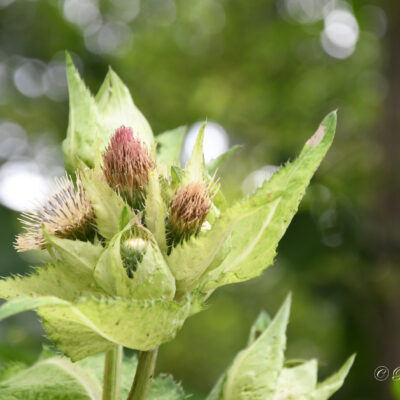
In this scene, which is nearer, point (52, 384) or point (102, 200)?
point (102, 200)

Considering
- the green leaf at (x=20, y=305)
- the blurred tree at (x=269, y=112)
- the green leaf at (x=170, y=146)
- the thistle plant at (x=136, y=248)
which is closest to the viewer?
the green leaf at (x=20, y=305)

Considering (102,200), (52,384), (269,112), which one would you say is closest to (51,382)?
(52,384)

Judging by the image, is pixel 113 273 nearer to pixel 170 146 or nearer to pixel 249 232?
pixel 249 232

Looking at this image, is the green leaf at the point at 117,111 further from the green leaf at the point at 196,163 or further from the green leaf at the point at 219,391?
the green leaf at the point at 219,391

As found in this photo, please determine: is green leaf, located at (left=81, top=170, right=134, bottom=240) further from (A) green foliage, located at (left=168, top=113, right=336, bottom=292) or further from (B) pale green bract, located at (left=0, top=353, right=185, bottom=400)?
(B) pale green bract, located at (left=0, top=353, right=185, bottom=400)

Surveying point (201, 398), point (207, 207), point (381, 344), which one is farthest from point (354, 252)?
point (207, 207)

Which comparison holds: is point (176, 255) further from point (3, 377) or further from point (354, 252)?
point (354, 252)

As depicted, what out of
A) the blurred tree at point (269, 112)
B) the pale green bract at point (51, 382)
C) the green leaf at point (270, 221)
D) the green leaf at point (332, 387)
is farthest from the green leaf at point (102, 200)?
the blurred tree at point (269, 112)
